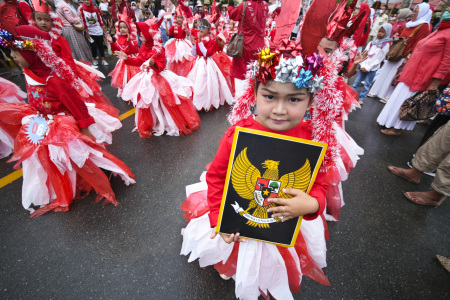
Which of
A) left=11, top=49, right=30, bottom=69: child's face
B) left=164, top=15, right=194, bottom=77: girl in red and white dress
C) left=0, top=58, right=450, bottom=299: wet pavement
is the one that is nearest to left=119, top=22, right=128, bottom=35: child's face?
left=164, top=15, right=194, bottom=77: girl in red and white dress

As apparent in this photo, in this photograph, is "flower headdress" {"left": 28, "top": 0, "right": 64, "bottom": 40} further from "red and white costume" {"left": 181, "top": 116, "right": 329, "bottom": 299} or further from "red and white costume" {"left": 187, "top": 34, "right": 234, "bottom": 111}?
"red and white costume" {"left": 181, "top": 116, "right": 329, "bottom": 299}

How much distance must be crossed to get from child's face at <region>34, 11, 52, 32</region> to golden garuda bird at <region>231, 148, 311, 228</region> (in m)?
4.10

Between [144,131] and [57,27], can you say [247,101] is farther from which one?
[57,27]

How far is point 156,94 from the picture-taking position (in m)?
3.57

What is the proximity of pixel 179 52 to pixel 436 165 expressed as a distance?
17.6 ft

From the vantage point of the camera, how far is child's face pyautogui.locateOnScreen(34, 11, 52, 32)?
314cm

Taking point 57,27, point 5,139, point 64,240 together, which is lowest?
point 64,240

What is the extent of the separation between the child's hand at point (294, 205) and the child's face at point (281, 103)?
14.2 inches

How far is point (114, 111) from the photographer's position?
9.93 ft

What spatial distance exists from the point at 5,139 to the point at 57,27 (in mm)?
2042

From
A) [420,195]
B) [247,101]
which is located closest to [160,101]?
[247,101]

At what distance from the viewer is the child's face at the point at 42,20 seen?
3.14 metres

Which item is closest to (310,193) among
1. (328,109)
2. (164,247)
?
(328,109)

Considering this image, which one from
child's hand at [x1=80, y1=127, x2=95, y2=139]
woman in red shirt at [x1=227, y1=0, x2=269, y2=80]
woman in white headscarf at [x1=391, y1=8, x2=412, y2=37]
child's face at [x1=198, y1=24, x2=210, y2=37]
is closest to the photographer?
child's hand at [x1=80, y1=127, x2=95, y2=139]
